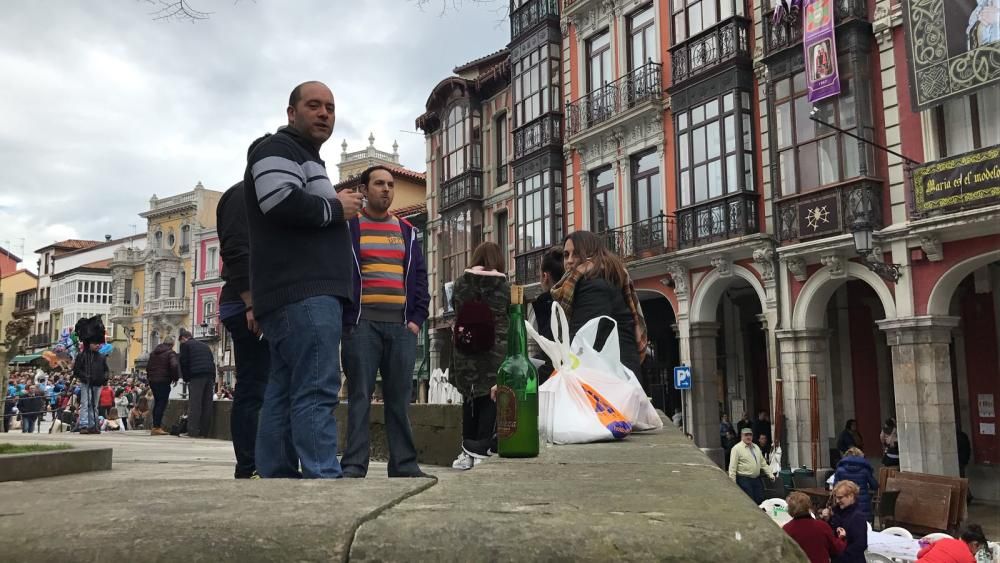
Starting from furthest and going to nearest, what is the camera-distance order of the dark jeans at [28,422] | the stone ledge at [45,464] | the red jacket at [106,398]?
1. the red jacket at [106,398]
2. the dark jeans at [28,422]
3. the stone ledge at [45,464]

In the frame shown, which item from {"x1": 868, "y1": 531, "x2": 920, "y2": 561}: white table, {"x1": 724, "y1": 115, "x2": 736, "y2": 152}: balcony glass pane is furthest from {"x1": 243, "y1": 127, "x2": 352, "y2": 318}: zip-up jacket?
{"x1": 724, "y1": 115, "x2": 736, "y2": 152}: balcony glass pane

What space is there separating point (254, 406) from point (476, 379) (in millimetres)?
1549

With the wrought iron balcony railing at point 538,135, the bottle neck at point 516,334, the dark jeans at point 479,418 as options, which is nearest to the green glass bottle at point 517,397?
the bottle neck at point 516,334

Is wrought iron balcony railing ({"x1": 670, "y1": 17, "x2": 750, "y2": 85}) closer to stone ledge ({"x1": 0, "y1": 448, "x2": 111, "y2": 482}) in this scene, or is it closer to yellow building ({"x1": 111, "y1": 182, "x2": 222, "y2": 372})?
stone ledge ({"x1": 0, "y1": 448, "x2": 111, "y2": 482})

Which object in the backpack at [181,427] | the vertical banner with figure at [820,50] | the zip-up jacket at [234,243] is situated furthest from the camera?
the vertical banner with figure at [820,50]

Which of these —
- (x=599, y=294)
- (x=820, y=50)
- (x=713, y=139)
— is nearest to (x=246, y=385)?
(x=599, y=294)

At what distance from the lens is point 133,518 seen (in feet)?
4.70

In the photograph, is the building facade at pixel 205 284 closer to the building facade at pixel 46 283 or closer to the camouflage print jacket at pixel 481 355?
the building facade at pixel 46 283

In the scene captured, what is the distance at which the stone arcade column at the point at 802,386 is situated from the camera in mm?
18234

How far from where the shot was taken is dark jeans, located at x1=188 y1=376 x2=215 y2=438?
12.1 meters

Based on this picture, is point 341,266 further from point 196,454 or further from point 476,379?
point 196,454

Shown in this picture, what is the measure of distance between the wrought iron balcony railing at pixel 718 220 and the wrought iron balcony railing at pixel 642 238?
1.79ft

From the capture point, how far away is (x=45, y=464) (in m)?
4.38

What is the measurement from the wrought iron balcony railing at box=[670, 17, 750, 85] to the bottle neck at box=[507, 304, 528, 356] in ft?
56.5
